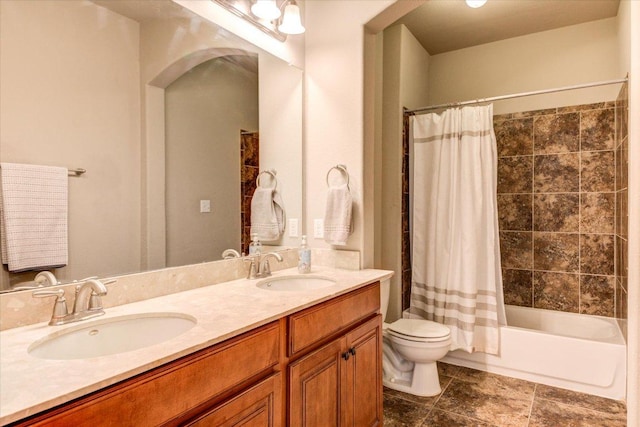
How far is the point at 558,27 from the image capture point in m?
3.12

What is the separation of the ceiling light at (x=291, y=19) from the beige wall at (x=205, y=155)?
1.03 ft

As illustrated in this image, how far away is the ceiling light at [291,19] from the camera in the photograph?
198cm

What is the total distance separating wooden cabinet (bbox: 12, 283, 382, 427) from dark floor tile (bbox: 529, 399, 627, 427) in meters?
1.02

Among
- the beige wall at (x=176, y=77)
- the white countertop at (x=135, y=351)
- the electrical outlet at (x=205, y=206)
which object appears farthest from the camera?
the electrical outlet at (x=205, y=206)

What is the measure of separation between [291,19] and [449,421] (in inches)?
96.7

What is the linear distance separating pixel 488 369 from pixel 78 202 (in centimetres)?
284

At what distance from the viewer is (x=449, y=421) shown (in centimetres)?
212

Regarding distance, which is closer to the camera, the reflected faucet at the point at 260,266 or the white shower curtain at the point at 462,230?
the reflected faucet at the point at 260,266

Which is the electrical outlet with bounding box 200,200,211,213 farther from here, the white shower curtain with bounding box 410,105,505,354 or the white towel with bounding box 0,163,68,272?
the white shower curtain with bounding box 410,105,505,354

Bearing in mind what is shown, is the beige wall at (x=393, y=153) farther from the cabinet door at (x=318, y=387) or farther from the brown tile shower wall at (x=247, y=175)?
the cabinet door at (x=318, y=387)

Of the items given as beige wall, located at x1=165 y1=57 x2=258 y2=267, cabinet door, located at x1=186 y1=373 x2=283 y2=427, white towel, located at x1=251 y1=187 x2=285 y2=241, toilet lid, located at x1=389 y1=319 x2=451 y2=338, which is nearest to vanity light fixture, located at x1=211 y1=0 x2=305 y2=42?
beige wall, located at x1=165 y1=57 x2=258 y2=267

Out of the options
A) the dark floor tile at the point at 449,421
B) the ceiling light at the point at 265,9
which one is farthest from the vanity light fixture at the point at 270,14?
the dark floor tile at the point at 449,421

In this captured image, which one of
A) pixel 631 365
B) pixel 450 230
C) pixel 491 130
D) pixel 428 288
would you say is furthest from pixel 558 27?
pixel 631 365

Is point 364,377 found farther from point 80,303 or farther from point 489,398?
point 80,303
